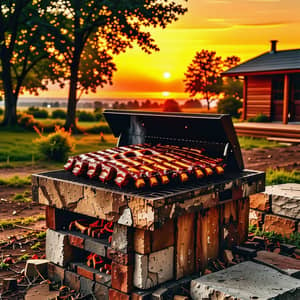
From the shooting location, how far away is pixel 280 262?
13.5 feet

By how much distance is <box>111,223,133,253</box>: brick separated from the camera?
352 cm

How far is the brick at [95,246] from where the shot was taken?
3.79m

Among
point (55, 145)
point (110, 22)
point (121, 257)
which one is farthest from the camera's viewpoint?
point (110, 22)

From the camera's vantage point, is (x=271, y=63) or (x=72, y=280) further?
(x=271, y=63)

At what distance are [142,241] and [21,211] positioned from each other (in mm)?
4055

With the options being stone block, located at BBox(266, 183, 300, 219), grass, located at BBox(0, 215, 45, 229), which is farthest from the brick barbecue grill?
grass, located at BBox(0, 215, 45, 229)

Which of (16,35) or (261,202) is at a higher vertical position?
(16,35)

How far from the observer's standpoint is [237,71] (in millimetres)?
23531

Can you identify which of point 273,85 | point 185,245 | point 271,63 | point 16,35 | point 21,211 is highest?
point 16,35

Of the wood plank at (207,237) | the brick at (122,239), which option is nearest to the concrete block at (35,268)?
the brick at (122,239)

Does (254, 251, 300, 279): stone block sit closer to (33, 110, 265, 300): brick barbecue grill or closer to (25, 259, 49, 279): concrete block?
(33, 110, 265, 300): brick barbecue grill

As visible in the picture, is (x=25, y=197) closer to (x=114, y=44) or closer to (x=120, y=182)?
(x=120, y=182)

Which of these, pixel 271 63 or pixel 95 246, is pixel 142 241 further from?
pixel 271 63

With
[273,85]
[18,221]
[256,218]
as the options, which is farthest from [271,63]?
[18,221]
